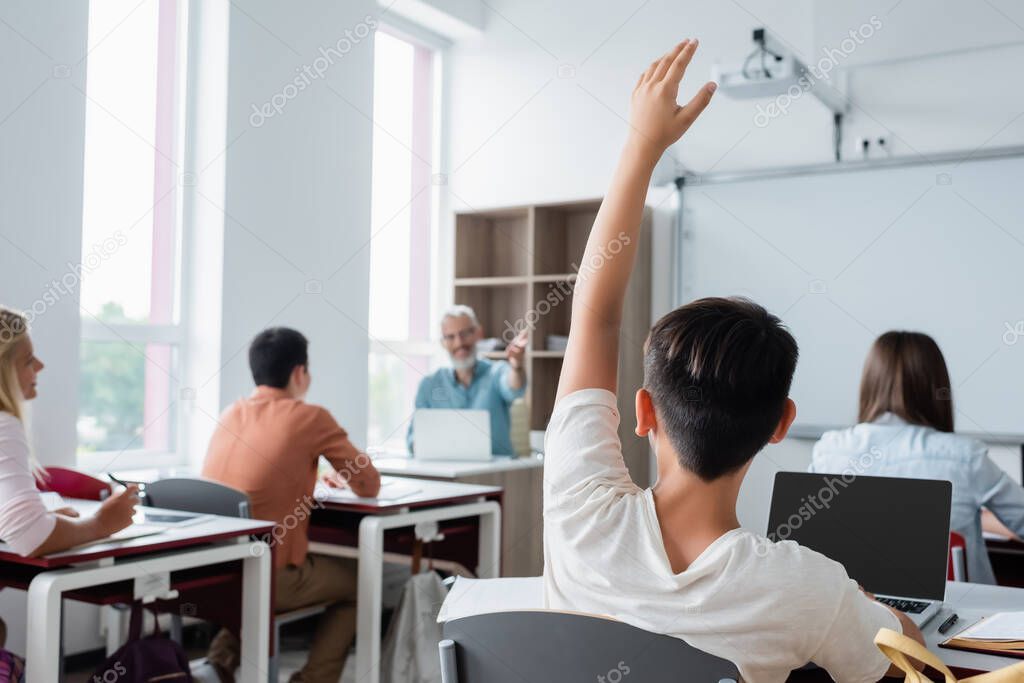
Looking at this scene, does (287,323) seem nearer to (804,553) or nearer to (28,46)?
(28,46)

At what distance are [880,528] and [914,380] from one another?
0.81 meters

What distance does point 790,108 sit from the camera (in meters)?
4.68

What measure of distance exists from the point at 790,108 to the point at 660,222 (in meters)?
0.88

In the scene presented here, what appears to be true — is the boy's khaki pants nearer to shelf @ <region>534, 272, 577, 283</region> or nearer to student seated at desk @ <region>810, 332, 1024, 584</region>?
student seated at desk @ <region>810, 332, 1024, 584</region>

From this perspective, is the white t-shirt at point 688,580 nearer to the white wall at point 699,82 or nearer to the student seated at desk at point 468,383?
the white wall at point 699,82

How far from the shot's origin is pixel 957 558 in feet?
7.56

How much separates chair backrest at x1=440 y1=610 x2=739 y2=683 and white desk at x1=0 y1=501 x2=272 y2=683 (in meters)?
1.30

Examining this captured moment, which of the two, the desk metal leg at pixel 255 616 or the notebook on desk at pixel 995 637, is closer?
the notebook on desk at pixel 995 637

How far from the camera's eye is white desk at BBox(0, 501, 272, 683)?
2016mm

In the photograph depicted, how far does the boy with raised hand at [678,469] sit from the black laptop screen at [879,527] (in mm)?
725

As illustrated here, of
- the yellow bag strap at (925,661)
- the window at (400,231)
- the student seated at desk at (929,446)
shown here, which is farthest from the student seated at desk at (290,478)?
the yellow bag strap at (925,661)

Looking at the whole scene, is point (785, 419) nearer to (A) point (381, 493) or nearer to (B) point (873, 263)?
(A) point (381, 493)

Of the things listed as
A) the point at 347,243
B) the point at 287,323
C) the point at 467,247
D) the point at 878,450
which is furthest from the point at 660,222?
the point at 878,450

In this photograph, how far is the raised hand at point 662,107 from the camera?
95 cm
